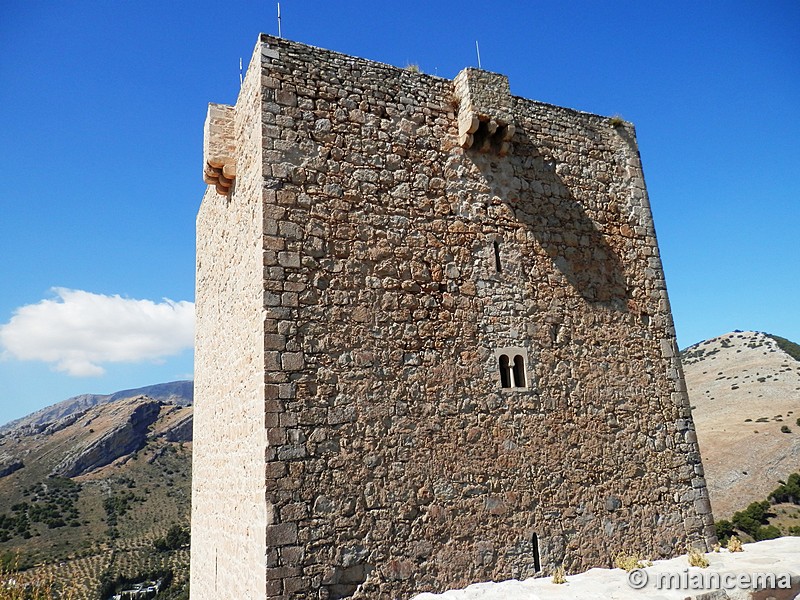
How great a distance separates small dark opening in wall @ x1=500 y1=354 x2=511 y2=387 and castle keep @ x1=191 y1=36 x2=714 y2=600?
3cm

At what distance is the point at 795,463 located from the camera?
27.6 metres

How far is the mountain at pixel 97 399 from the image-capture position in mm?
134625

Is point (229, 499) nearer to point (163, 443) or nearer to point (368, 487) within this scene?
point (368, 487)

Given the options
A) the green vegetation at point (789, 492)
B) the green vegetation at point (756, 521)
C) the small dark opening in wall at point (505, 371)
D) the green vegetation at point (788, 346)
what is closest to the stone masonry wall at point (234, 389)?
the small dark opening in wall at point (505, 371)

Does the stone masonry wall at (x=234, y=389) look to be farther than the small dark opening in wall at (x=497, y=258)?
No

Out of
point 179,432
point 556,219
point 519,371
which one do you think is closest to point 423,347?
point 519,371

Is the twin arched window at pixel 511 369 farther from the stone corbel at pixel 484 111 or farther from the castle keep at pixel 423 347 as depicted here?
the stone corbel at pixel 484 111

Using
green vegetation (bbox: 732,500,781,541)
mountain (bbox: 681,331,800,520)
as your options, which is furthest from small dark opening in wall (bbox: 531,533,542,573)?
mountain (bbox: 681,331,800,520)

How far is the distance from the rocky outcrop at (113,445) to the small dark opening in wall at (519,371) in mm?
40125

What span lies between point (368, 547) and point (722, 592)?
112 inches

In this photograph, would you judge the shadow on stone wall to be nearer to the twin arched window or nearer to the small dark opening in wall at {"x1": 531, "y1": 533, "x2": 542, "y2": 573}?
the twin arched window

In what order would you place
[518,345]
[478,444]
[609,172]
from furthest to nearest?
[609,172] → [518,345] → [478,444]

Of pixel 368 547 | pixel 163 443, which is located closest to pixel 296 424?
pixel 368 547

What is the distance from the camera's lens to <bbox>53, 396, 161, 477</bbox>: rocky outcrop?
126 feet
